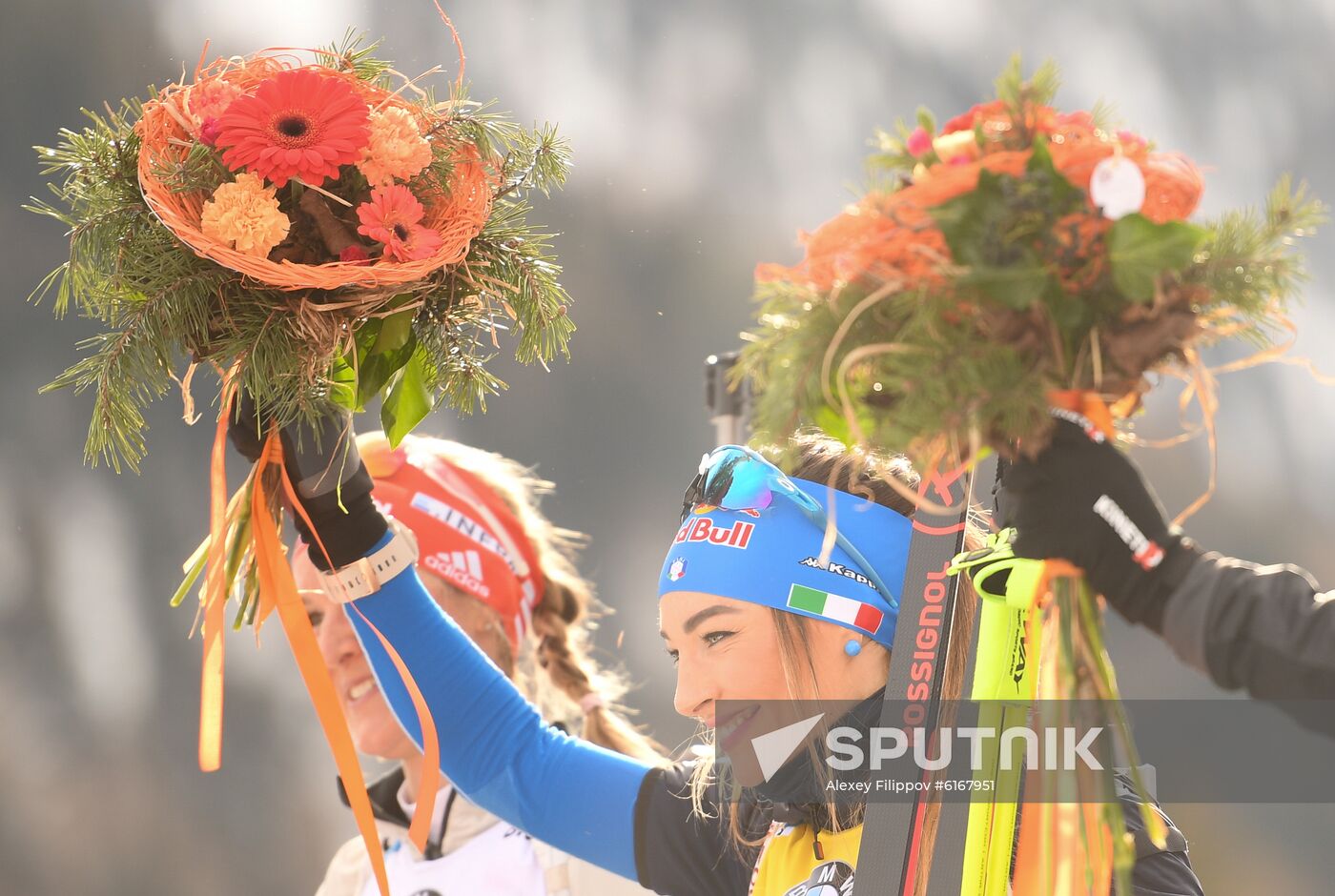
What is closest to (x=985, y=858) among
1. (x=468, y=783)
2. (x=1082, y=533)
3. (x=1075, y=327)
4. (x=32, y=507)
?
(x=1082, y=533)

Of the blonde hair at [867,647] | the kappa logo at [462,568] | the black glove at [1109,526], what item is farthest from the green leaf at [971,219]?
the kappa logo at [462,568]

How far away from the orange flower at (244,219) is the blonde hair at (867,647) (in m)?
0.56

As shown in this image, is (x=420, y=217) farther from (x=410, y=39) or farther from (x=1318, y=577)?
(x=1318, y=577)

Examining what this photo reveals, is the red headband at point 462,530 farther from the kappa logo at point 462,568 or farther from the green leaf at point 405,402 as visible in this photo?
the green leaf at point 405,402

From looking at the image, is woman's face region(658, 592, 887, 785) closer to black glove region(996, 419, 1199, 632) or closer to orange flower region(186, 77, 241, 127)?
black glove region(996, 419, 1199, 632)

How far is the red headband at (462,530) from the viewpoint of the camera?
228cm

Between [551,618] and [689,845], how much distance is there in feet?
2.47

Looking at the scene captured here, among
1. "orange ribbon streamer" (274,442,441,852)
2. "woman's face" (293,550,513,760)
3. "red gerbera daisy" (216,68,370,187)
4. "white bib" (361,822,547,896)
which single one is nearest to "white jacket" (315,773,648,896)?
"white bib" (361,822,547,896)

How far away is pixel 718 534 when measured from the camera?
1.63 meters


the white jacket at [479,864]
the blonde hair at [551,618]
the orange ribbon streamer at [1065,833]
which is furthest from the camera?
the blonde hair at [551,618]

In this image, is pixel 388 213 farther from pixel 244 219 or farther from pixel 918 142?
pixel 918 142

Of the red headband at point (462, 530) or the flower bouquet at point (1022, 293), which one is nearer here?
the flower bouquet at point (1022, 293)

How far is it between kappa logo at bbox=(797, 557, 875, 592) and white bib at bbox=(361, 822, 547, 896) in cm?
82

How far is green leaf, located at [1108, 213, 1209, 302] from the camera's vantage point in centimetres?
98
